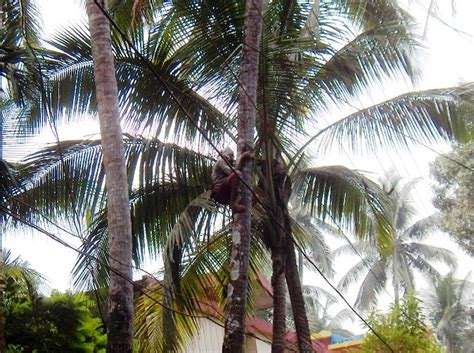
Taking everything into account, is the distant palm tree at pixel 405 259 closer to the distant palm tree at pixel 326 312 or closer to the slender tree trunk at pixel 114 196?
the distant palm tree at pixel 326 312

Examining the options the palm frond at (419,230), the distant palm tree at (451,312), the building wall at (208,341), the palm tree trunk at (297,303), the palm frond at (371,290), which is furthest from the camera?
the palm frond at (419,230)

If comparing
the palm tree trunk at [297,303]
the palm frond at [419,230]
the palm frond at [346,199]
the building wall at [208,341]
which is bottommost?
the building wall at [208,341]

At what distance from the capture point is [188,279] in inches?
383

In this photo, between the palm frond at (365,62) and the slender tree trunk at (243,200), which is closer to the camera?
the slender tree trunk at (243,200)

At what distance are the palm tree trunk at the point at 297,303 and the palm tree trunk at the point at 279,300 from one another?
132 millimetres

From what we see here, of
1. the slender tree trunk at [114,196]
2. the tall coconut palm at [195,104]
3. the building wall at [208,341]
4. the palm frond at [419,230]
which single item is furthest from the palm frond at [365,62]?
the palm frond at [419,230]

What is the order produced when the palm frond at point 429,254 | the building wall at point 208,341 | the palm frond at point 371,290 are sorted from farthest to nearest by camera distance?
the palm frond at point 429,254 < the palm frond at point 371,290 < the building wall at point 208,341

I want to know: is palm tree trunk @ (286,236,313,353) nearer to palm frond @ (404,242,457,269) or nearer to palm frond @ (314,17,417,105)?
palm frond @ (314,17,417,105)

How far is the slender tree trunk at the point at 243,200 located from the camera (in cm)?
646

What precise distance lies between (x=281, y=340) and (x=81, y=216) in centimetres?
335

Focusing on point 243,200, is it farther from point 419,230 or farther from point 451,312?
point 419,230

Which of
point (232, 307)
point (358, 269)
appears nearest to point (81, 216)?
point (232, 307)

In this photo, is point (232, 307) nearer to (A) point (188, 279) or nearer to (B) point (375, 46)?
(A) point (188, 279)

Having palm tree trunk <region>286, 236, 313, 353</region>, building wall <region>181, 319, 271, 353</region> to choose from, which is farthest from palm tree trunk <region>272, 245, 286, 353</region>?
building wall <region>181, 319, 271, 353</region>
